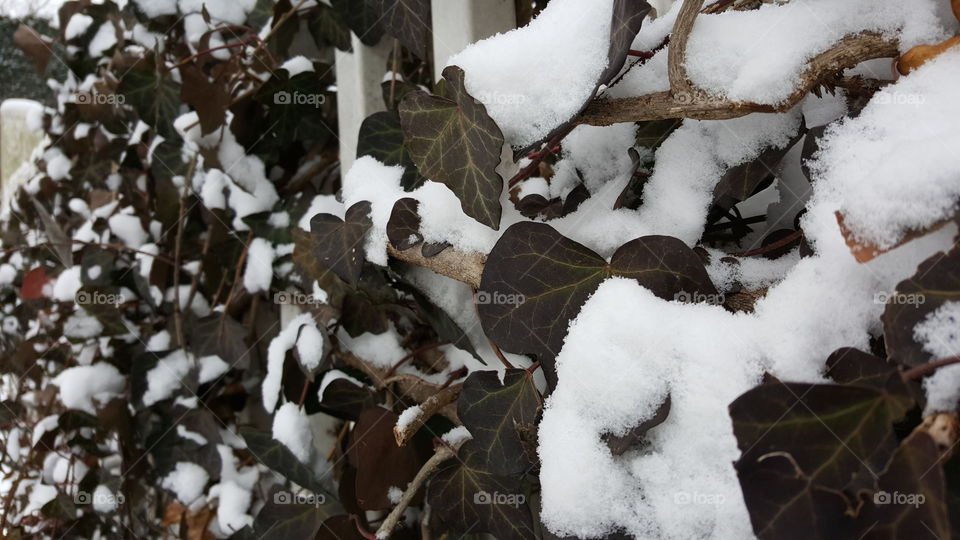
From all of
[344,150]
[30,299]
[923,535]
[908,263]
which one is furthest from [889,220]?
[30,299]

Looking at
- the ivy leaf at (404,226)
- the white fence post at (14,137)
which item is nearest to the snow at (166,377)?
the ivy leaf at (404,226)

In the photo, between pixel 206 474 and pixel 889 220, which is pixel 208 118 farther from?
pixel 889 220

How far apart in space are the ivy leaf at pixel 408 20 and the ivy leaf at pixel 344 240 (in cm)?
23

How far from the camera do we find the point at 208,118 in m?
1.01

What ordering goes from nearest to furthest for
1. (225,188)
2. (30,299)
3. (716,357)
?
(716,357) < (225,188) < (30,299)

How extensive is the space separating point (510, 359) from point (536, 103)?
27cm

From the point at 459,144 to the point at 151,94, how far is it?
32.1 inches

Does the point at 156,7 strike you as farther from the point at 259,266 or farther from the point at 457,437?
the point at 457,437

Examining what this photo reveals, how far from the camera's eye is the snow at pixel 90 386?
127 centimetres

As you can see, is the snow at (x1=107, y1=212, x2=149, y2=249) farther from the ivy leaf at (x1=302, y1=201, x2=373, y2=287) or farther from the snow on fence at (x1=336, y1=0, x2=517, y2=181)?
the ivy leaf at (x1=302, y1=201, x2=373, y2=287)

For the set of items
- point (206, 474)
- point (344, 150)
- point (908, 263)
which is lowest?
point (206, 474)

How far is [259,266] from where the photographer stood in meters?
1.08

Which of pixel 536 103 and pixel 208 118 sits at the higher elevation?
pixel 536 103

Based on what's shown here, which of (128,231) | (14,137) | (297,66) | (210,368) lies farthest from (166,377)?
(14,137)
